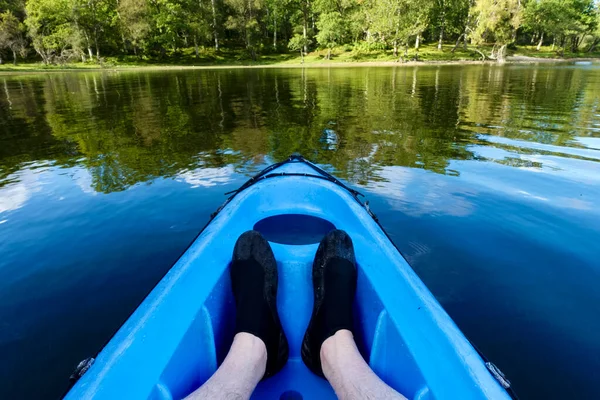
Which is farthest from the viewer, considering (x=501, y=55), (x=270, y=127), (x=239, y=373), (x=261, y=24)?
(x=261, y=24)

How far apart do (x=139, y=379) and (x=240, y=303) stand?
833 millimetres

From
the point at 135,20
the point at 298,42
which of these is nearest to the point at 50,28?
the point at 135,20

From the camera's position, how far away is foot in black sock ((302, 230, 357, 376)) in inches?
94.2

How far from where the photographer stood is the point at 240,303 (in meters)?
2.55

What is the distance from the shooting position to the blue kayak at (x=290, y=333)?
1.86 meters

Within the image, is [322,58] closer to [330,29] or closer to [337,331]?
[330,29]

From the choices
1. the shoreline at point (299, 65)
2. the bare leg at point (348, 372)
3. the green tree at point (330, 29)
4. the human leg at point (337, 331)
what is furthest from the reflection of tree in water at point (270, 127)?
the green tree at point (330, 29)

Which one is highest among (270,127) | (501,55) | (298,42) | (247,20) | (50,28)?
(247,20)

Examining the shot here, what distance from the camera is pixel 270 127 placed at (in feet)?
40.7

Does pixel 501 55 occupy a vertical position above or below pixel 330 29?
below

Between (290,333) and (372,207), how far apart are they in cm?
356

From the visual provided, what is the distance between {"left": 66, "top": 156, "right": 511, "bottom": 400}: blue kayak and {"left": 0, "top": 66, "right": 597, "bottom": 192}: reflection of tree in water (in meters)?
4.53

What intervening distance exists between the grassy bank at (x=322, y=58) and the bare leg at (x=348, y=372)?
55.1 metres

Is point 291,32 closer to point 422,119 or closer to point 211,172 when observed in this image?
point 422,119
